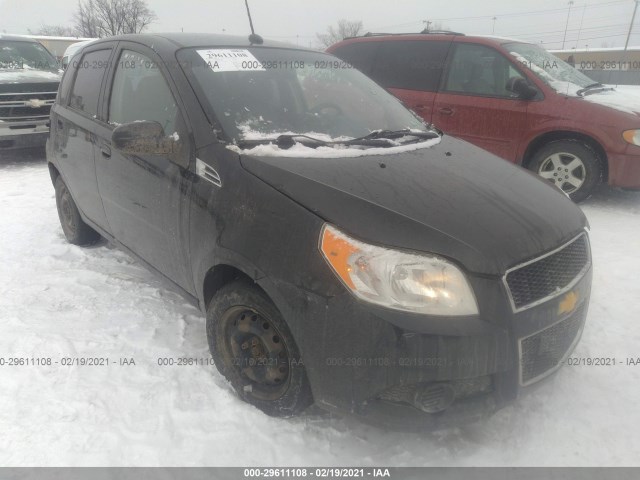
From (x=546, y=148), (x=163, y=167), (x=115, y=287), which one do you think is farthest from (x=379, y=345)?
(x=546, y=148)

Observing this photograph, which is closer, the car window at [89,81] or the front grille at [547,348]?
the front grille at [547,348]

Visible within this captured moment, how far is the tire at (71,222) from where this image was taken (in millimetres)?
4000

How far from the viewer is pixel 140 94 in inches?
114

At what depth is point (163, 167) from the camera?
253 centimetres

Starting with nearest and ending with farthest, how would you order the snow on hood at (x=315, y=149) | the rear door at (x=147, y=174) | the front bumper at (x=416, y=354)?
the front bumper at (x=416, y=354)
the snow on hood at (x=315, y=149)
the rear door at (x=147, y=174)

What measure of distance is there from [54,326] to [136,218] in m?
0.84

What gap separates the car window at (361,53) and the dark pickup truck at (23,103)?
4.58 m

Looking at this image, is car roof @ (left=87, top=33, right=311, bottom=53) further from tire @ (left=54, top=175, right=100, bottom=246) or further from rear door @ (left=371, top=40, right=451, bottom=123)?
rear door @ (left=371, top=40, right=451, bottom=123)

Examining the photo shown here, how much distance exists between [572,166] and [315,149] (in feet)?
12.5

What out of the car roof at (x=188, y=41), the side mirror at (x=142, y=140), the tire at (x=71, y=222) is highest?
the car roof at (x=188, y=41)

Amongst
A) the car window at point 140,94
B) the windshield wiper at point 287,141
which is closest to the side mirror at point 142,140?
the car window at point 140,94

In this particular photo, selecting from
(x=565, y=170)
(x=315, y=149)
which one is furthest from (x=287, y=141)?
(x=565, y=170)

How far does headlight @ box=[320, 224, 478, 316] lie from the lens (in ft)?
5.65

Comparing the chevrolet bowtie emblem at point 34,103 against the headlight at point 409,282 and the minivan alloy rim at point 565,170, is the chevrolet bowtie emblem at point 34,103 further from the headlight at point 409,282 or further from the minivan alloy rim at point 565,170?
the headlight at point 409,282
